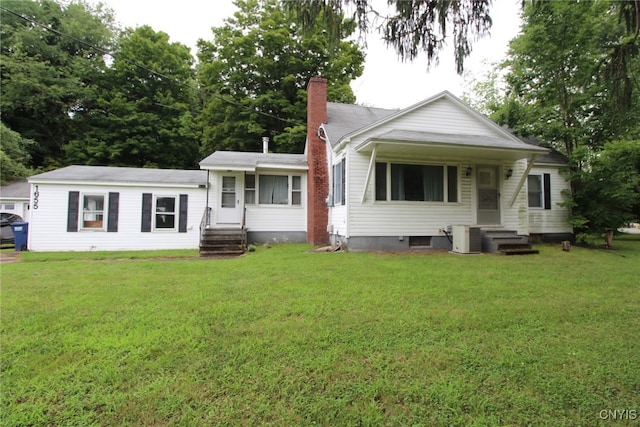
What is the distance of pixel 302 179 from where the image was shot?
12.3 m

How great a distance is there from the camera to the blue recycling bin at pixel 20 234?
34.1ft

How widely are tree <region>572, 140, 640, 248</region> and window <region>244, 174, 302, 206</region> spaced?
10.5 metres

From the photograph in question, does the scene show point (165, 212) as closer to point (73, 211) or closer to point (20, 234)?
point (73, 211)

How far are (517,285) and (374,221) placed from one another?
15.1ft

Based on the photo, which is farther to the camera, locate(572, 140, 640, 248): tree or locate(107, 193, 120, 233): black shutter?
locate(107, 193, 120, 233): black shutter

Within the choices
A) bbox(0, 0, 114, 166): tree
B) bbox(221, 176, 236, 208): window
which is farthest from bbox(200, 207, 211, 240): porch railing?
bbox(0, 0, 114, 166): tree

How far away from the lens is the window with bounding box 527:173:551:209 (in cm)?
1182

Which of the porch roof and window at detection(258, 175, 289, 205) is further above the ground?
the porch roof

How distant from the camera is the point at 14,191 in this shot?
16.8m

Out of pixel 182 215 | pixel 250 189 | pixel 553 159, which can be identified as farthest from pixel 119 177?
pixel 553 159

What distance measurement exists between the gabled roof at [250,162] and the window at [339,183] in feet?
5.92

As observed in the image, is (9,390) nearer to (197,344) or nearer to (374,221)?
(197,344)

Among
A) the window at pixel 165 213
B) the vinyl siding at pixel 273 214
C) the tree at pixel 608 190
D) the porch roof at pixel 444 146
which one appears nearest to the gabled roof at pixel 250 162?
the vinyl siding at pixel 273 214

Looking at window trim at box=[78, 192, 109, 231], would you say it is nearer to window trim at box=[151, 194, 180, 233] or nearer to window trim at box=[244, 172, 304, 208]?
window trim at box=[151, 194, 180, 233]
